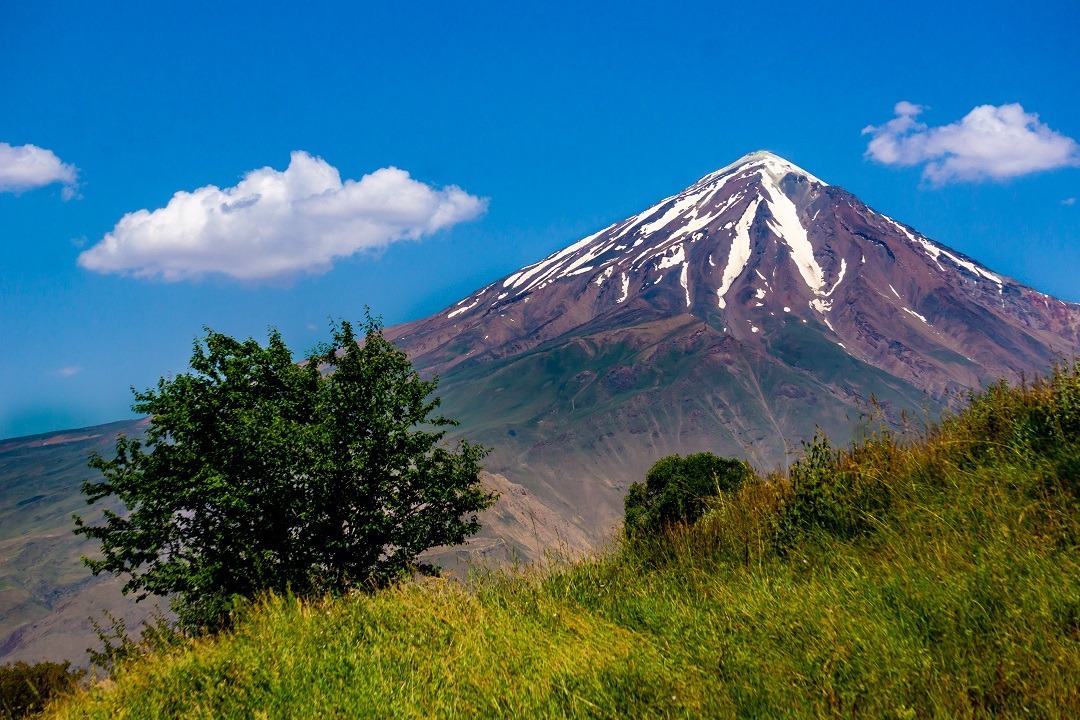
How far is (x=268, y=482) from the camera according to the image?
22.5m

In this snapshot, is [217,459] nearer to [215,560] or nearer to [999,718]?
[215,560]

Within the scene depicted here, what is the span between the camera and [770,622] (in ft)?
12.8

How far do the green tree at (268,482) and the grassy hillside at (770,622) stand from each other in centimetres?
1582

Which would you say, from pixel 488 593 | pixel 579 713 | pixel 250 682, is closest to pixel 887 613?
pixel 579 713

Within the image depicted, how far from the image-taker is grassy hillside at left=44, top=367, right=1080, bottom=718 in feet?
10.6

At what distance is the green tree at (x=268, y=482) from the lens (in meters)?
22.0

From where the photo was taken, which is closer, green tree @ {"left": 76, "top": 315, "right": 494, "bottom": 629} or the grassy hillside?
the grassy hillside

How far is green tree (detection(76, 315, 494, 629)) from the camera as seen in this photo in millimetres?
22000

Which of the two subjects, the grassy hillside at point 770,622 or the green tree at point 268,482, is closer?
the grassy hillside at point 770,622

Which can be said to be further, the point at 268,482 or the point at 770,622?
the point at 268,482

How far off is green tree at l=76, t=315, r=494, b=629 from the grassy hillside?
51.9 feet

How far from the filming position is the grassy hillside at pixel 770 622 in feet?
10.6

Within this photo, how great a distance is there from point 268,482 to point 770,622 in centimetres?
2118

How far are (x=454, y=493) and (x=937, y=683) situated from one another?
24.8m
